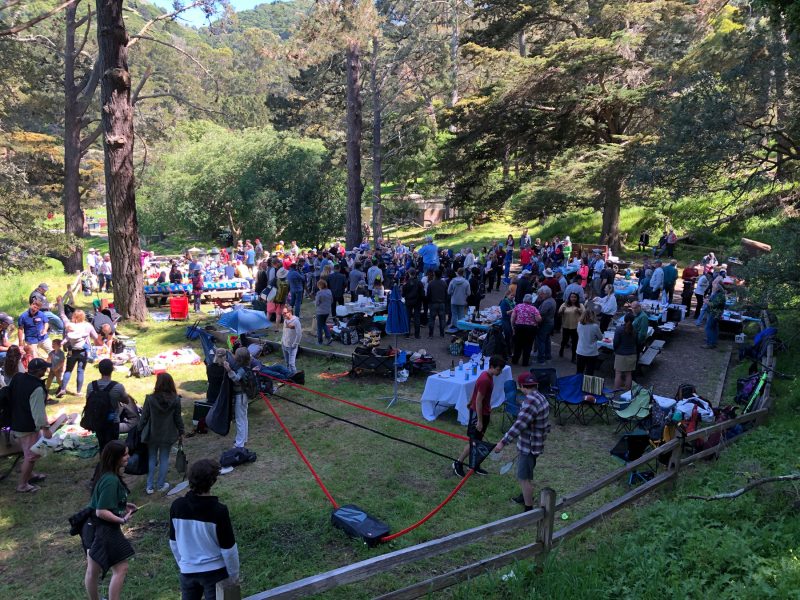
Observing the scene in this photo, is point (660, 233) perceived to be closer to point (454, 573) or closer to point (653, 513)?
point (653, 513)

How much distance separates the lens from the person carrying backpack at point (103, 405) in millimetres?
6891

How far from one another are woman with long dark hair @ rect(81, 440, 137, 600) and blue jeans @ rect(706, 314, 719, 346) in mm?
12141

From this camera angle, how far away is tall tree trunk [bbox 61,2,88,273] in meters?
22.5

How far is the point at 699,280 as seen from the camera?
15016 millimetres

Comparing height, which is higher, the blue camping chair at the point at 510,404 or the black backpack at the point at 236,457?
the blue camping chair at the point at 510,404

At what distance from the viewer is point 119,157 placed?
14.8 metres

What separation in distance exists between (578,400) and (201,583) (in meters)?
6.54

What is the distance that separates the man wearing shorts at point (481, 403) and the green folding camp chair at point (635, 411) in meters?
2.44

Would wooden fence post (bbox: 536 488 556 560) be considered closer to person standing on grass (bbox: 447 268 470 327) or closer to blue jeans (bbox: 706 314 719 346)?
person standing on grass (bbox: 447 268 470 327)

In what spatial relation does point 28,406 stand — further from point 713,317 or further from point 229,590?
point 713,317

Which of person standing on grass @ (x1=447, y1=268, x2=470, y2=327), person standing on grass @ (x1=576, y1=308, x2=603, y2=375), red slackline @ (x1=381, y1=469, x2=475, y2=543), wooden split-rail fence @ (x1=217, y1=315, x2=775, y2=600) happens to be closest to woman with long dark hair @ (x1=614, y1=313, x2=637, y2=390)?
person standing on grass @ (x1=576, y1=308, x2=603, y2=375)

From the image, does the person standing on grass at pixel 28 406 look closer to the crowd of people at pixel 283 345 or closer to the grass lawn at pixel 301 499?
the crowd of people at pixel 283 345

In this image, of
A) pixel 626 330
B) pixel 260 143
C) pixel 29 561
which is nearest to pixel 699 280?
pixel 626 330

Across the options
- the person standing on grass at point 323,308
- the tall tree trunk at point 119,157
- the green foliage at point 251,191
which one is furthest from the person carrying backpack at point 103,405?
the green foliage at point 251,191
